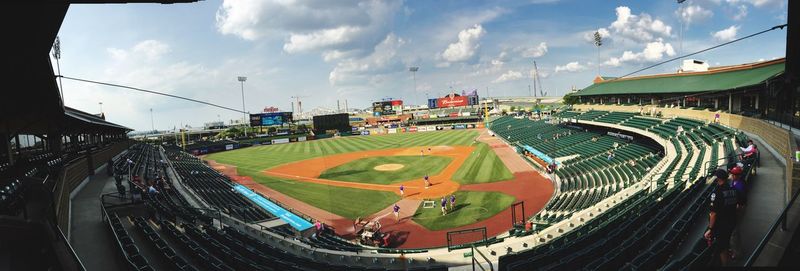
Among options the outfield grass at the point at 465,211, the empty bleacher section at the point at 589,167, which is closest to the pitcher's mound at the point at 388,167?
the outfield grass at the point at 465,211

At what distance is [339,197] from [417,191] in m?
6.15

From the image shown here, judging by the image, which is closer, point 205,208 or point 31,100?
point 31,100

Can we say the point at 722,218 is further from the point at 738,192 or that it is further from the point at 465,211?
the point at 465,211

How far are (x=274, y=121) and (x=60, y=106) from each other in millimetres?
77702

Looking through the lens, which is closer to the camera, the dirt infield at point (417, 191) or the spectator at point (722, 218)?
the spectator at point (722, 218)

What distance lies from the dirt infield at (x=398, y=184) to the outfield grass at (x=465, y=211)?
2.60 metres

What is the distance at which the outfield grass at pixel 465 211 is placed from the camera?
20.4 m

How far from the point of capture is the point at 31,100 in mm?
9250

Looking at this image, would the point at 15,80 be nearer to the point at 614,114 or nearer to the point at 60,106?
the point at 60,106

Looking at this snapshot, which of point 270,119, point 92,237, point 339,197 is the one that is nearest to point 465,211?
point 339,197

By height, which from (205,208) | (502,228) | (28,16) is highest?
(28,16)

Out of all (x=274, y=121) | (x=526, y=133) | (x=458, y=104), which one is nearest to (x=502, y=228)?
(x=526, y=133)

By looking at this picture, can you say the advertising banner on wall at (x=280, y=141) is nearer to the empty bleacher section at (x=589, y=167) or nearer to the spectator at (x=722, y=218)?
the empty bleacher section at (x=589, y=167)

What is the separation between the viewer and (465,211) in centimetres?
2216
